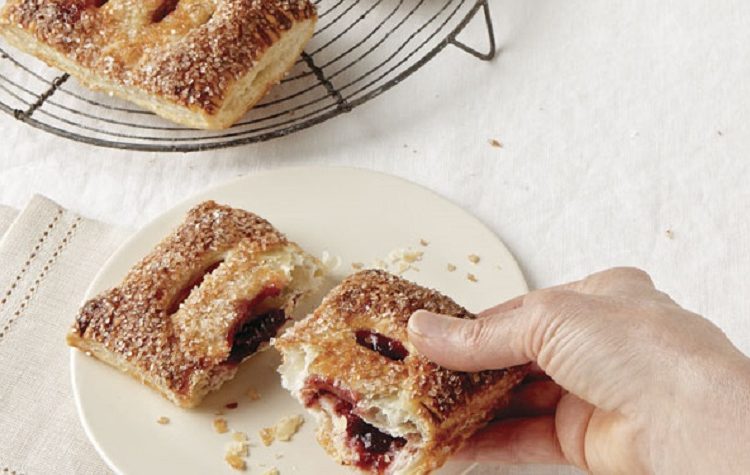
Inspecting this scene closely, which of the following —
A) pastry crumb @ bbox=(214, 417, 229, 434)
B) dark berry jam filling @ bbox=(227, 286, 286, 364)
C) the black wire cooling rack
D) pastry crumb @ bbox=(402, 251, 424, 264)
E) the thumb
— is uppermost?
the black wire cooling rack

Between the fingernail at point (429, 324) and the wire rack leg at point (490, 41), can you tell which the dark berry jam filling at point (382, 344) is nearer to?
the fingernail at point (429, 324)

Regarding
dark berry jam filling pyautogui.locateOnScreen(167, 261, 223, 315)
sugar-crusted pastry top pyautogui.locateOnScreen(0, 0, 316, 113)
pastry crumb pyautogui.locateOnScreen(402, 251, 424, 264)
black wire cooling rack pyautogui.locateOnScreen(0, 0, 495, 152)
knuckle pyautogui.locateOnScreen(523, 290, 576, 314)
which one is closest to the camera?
knuckle pyautogui.locateOnScreen(523, 290, 576, 314)

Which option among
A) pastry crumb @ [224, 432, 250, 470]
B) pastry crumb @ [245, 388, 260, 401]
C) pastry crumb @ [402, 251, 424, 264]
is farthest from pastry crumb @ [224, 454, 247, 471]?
pastry crumb @ [402, 251, 424, 264]

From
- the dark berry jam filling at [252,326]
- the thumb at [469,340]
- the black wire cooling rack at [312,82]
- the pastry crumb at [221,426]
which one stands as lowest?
the pastry crumb at [221,426]

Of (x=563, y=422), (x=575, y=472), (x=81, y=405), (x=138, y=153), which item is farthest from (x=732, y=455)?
(x=138, y=153)

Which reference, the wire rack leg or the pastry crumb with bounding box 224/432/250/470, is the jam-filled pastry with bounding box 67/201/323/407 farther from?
the wire rack leg

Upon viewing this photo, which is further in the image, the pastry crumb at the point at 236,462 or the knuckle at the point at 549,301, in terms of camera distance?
the pastry crumb at the point at 236,462

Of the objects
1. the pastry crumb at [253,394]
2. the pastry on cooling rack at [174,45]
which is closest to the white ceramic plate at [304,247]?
the pastry crumb at [253,394]

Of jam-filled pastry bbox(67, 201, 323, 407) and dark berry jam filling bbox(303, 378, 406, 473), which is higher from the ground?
jam-filled pastry bbox(67, 201, 323, 407)

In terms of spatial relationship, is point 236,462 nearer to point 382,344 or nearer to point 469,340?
point 382,344
